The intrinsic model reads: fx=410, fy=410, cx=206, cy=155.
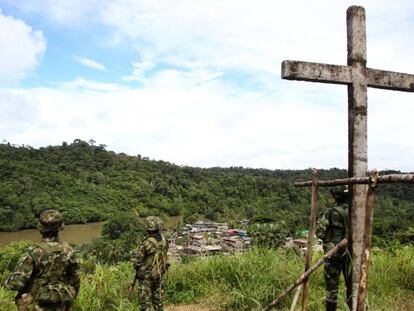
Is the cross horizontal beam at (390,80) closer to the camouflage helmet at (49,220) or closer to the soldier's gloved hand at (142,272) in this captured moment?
the camouflage helmet at (49,220)

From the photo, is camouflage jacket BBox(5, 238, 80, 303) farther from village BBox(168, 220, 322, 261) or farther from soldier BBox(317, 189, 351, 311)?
village BBox(168, 220, 322, 261)

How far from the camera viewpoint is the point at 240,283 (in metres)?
5.88

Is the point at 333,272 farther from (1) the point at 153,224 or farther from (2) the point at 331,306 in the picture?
(1) the point at 153,224

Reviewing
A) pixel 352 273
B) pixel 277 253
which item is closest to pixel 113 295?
pixel 277 253

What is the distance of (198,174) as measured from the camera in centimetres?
9431

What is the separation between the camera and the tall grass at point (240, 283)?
212 inches

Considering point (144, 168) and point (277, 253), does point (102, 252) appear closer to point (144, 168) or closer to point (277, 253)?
point (277, 253)

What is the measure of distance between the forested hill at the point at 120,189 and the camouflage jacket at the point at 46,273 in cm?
4302

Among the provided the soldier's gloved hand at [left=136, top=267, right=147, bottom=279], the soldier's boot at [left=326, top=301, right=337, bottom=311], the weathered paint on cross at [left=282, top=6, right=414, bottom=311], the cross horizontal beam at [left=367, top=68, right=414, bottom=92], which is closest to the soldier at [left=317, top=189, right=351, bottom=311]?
the soldier's boot at [left=326, top=301, right=337, bottom=311]

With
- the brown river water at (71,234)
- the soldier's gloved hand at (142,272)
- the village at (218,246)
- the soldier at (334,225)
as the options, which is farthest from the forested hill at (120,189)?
the soldier's gloved hand at (142,272)

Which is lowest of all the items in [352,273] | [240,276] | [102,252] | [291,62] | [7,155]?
[102,252]

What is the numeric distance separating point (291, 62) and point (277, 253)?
4.14m

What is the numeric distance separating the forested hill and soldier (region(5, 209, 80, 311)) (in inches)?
1694

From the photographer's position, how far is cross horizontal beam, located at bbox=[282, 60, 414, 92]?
3.51m
